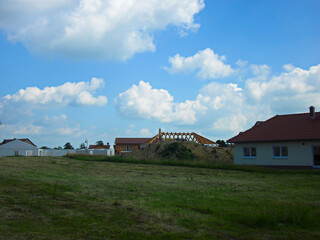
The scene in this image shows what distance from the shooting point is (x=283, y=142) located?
2667 cm

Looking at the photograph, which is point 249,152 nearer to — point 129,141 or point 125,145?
point 125,145

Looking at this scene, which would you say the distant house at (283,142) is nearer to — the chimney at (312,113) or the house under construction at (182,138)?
the chimney at (312,113)

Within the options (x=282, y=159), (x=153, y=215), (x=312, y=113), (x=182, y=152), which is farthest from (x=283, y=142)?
(x=153, y=215)

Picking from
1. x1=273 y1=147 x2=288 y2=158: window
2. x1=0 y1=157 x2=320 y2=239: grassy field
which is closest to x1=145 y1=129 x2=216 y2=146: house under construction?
x1=273 y1=147 x2=288 y2=158: window

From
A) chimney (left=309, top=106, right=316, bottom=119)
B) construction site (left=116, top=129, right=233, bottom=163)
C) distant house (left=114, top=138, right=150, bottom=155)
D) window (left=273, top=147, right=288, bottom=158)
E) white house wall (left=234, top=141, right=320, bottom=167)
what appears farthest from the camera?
distant house (left=114, top=138, right=150, bottom=155)

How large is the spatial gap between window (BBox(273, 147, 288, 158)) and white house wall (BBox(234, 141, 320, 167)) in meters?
0.28

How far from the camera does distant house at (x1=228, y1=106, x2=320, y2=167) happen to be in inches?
993

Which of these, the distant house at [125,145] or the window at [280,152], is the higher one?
the distant house at [125,145]

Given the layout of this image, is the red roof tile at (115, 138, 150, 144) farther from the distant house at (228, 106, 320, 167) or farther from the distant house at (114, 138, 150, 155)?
the distant house at (228, 106, 320, 167)

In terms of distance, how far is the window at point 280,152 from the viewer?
26.7m

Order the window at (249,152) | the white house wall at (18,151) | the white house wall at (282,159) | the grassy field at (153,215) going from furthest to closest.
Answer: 1. the white house wall at (18,151)
2. the window at (249,152)
3. the white house wall at (282,159)
4. the grassy field at (153,215)

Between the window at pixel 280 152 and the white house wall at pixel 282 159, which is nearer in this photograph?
the white house wall at pixel 282 159

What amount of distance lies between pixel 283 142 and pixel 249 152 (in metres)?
3.65

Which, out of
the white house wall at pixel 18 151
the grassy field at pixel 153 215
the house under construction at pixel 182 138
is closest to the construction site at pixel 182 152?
the house under construction at pixel 182 138
